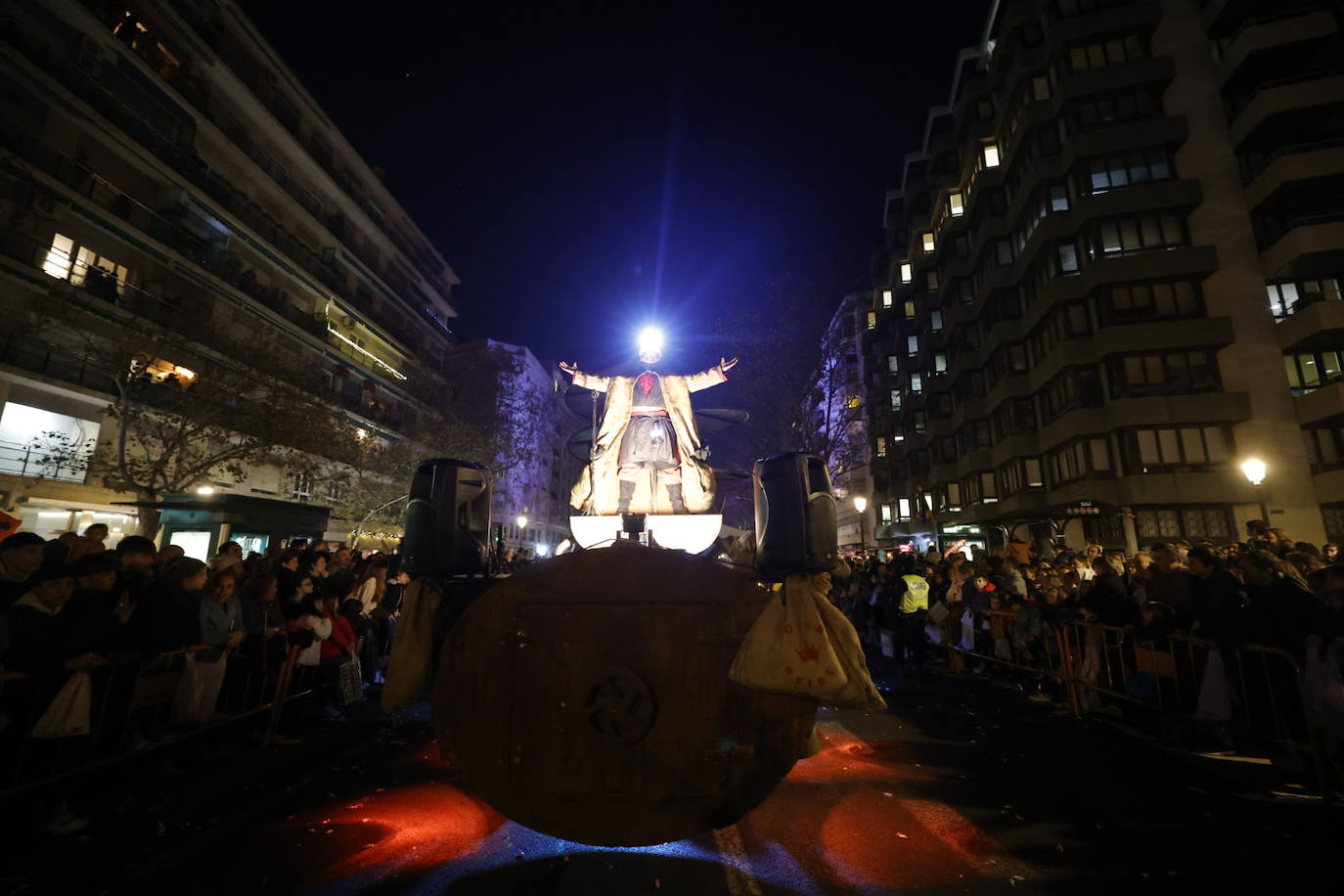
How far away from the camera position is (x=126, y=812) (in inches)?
195

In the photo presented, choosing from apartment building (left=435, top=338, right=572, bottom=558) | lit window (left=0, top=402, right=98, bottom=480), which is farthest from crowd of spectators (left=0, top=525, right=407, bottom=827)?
apartment building (left=435, top=338, right=572, bottom=558)

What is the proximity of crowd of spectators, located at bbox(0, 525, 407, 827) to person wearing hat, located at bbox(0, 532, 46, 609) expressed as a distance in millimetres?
10

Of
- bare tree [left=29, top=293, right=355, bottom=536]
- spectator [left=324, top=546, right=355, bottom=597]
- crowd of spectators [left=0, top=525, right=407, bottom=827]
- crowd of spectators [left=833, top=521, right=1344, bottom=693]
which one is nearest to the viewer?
crowd of spectators [left=0, top=525, right=407, bottom=827]

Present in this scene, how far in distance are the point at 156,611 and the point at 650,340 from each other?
19.8ft

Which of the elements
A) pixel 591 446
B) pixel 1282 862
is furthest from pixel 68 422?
pixel 1282 862

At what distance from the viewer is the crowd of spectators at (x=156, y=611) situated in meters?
5.12

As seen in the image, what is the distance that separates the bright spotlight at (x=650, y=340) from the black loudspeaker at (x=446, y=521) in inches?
102

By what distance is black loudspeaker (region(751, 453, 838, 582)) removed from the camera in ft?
9.64

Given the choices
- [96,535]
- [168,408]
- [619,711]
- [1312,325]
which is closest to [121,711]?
[96,535]

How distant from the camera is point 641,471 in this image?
5418mm

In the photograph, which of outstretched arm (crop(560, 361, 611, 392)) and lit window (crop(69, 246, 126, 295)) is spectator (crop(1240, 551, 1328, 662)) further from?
lit window (crop(69, 246, 126, 295))

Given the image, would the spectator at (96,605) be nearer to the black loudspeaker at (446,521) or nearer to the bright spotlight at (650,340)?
the black loudspeaker at (446,521)

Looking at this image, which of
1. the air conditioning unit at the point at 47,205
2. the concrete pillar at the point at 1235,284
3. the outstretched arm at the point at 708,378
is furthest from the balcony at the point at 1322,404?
the air conditioning unit at the point at 47,205

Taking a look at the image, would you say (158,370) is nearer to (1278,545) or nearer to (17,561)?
(17,561)
